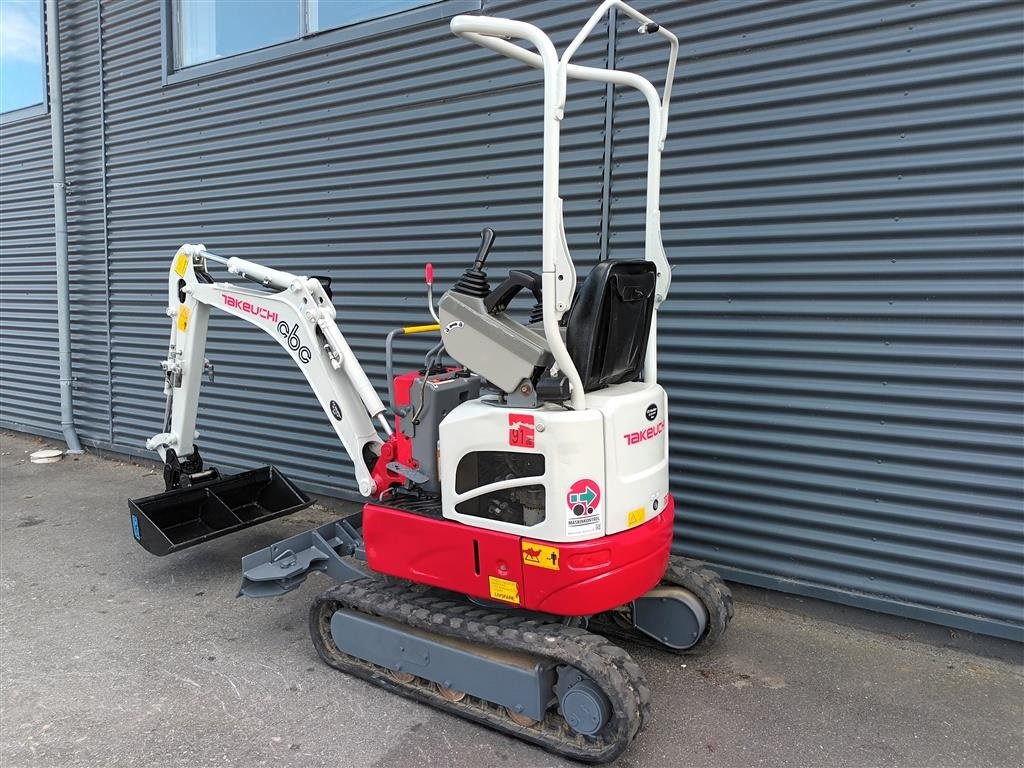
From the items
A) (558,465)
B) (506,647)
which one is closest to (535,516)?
(558,465)

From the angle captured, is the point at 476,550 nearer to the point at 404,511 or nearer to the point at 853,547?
the point at 404,511

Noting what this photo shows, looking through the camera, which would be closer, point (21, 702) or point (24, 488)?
point (21, 702)

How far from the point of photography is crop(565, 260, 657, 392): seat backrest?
283 cm

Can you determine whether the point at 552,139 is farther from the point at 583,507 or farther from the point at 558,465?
the point at 583,507

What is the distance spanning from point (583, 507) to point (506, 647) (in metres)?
0.68

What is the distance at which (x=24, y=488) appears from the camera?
6703mm

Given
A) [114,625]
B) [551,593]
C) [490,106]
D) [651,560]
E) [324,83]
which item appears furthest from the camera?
[324,83]

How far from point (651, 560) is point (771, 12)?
3.04 meters

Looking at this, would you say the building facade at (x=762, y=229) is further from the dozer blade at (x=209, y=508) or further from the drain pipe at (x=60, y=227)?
the drain pipe at (x=60, y=227)

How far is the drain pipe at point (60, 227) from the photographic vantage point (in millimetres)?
7570

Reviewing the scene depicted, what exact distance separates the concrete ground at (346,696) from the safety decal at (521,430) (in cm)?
127

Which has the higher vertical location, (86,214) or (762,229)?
(86,214)

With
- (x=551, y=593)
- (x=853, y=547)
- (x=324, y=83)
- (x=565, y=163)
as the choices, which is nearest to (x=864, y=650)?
(x=853, y=547)

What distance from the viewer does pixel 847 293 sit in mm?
3773
